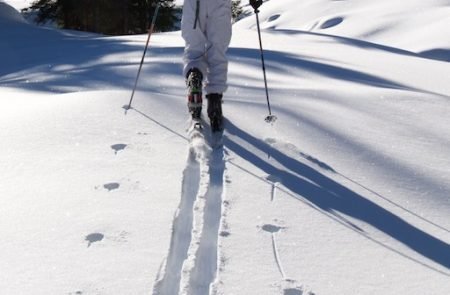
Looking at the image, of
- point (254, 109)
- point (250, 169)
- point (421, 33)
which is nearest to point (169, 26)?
point (421, 33)

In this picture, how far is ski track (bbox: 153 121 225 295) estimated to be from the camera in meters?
2.84

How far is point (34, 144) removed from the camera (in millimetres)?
4434

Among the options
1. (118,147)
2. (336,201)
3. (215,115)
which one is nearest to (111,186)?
(118,147)

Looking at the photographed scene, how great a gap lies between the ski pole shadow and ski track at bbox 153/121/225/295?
263 millimetres

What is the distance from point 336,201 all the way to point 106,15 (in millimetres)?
17025

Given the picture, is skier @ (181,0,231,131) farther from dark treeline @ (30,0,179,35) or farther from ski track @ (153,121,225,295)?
dark treeline @ (30,0,179,35)

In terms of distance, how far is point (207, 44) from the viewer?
17.7ft

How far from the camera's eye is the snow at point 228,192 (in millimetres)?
2906

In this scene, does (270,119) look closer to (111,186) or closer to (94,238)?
(111,186)

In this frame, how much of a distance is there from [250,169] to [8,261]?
1714mm

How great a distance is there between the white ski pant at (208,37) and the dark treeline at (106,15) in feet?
45.7

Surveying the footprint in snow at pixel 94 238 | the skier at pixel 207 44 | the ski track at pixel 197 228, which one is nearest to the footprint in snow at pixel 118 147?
the ski track at pixel 197 228

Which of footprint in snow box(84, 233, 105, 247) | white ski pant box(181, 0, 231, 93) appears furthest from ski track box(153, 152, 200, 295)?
white ski pant box(181, 0, 231, 93)

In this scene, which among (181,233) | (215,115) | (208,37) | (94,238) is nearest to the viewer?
(94,238)
